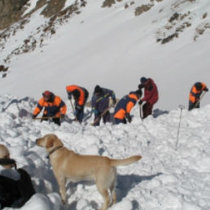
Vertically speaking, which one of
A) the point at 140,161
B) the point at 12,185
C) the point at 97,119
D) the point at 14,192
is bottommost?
the point at 140,161

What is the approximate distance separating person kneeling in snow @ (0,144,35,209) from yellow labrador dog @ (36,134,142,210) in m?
0.53

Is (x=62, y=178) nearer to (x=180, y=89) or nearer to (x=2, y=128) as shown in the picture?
(x=2, y=128)

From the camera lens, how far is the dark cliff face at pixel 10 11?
4562 cm

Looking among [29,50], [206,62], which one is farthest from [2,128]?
[29,50]

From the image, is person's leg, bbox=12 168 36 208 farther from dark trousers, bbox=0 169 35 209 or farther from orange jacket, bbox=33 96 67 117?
orange jacket, bbox=33 96 67 117

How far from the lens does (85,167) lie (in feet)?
13.8

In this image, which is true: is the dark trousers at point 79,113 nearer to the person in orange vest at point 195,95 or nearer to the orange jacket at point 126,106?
the orange jacket at point 126,106

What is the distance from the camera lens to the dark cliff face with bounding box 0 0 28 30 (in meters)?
45.6

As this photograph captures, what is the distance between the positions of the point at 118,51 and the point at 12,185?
2073 centimetres

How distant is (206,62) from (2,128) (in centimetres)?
1443

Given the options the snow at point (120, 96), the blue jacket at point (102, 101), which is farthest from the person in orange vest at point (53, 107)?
the blue jacket at point (102, 101)

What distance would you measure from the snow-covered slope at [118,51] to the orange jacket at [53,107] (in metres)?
6.48

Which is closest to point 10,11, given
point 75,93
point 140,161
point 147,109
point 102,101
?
point 75,93

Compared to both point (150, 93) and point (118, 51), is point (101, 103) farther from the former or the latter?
point (118, 51)
